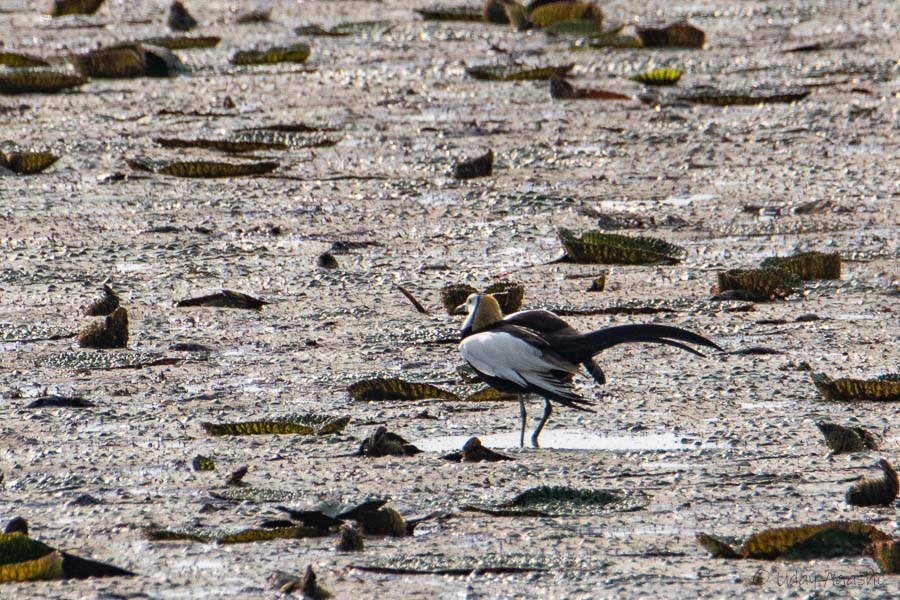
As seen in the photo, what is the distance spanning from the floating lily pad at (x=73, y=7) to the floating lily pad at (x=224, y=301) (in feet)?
27.8

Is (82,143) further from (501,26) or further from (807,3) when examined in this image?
(807,3)

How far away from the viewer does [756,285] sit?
246 inches

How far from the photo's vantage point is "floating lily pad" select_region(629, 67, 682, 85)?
34.7ft

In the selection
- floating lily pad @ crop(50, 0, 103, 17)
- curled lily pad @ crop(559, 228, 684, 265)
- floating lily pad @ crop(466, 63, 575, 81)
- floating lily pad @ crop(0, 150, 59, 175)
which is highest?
floating lily pad @ crop(50, 0, 103, 17)

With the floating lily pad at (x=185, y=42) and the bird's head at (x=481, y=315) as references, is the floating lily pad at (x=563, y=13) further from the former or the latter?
the bird's head at (x=481, y=315)

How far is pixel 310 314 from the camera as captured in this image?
6172 mm

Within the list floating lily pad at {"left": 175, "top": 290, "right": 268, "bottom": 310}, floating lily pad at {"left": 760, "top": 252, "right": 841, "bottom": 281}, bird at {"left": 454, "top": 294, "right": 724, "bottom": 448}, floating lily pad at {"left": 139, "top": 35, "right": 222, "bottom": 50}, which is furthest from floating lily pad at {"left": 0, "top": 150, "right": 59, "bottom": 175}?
bird at {"left": 454, "top": 294, "right": 724, "bottom": 448}

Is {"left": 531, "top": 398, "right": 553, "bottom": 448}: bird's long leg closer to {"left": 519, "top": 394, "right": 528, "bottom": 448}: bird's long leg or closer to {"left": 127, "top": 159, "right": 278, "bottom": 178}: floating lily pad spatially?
{"left": 519, "top": 394, "right": 528, "bottom": 448}: bird's long leg

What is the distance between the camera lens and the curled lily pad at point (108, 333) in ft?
18.5

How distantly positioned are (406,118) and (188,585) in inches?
254

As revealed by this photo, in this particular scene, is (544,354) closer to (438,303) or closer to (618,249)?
(438,303)

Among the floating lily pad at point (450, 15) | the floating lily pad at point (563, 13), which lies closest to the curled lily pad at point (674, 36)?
the floating lily pad at point (563, 13)

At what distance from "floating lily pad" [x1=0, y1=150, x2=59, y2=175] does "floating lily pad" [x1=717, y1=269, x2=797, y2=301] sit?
3898 millimetres

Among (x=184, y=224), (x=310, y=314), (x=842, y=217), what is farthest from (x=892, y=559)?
(x=184, y=224)
